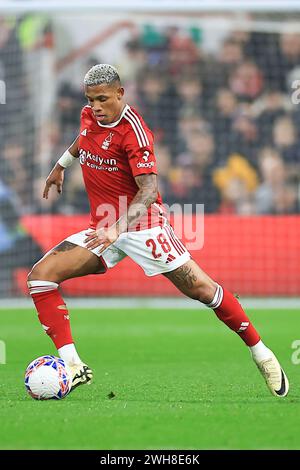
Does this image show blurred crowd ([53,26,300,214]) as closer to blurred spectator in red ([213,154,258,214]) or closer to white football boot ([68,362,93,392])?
blurred spectator in red ([213,154,258,214])

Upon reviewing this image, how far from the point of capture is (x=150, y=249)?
817 cm

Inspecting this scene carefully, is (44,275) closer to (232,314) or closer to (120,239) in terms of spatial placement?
(120,239)

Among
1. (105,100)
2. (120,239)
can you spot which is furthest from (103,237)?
(105,100)

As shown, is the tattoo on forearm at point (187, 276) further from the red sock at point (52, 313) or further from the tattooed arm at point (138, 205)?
the red sock at point (52, 313)

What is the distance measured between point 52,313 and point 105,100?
1583mm

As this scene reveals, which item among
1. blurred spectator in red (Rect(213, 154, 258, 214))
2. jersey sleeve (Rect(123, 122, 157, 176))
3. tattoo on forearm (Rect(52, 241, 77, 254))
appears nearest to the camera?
jersey sleeve (Rect(123, 122, 157, 176))

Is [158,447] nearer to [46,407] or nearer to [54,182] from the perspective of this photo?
[46,407]

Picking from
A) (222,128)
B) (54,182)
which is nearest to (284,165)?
(222,128)

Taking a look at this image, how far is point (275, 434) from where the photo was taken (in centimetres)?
613

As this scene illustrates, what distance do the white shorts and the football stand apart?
94 cm

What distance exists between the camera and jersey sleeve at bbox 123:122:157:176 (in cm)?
797

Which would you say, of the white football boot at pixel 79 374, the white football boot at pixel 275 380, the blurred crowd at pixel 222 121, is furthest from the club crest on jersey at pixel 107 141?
the blurred crowd at pixel 222 121

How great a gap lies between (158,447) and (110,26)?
15488 mm

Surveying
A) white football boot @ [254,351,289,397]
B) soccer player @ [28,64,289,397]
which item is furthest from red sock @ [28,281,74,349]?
white football boot @ [254,351,289,397]
